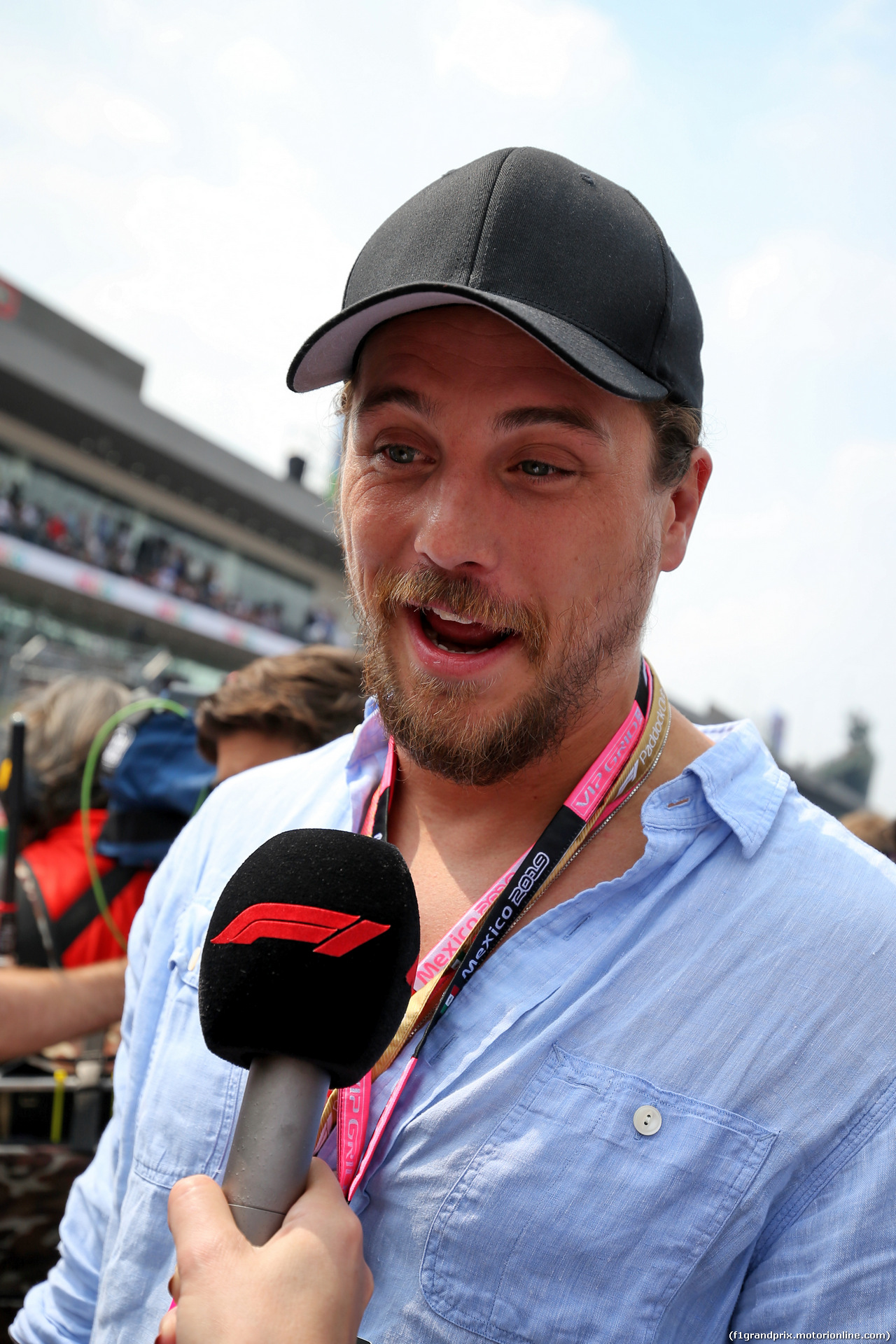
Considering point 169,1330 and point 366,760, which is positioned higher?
point 366,760

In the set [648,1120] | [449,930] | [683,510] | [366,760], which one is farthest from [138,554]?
[648,1120]

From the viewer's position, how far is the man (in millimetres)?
1147

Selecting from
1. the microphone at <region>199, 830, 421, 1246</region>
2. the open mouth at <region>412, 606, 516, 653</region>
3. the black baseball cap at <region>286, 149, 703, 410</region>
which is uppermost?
the black baseball cap at <region>286, 149, 703, 410</region>

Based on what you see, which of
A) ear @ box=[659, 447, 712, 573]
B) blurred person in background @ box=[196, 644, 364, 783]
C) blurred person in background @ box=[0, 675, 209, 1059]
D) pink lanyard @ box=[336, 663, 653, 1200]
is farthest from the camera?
blurred person in background @ box=[196, 644, 364, 783]

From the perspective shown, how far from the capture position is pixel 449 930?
4.91ft

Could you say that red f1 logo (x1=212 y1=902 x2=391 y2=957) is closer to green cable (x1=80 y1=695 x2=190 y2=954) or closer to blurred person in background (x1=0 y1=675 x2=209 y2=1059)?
blurred person in background (x1=0 y1=675 x2=209 y2=1059)

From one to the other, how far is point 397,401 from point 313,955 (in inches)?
33.4

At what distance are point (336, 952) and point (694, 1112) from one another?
508 millimetres

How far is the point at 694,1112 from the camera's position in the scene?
1.17 metres

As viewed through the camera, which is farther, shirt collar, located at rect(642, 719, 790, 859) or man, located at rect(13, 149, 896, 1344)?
shirt collar, located at rect(642, 719, 790, 859)

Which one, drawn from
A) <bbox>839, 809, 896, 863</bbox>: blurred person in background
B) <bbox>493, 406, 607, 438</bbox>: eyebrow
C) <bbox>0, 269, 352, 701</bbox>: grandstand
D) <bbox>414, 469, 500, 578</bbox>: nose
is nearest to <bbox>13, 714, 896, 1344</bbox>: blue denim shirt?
<bbox>414, 469, 500, 578</bbox>: nose

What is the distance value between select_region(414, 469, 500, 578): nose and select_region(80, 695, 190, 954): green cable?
6.86ft

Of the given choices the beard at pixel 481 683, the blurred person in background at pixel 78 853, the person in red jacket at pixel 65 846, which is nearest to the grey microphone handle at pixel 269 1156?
the beard at pixel 481 683

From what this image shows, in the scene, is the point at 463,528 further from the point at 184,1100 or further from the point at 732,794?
the point at 184,1100
